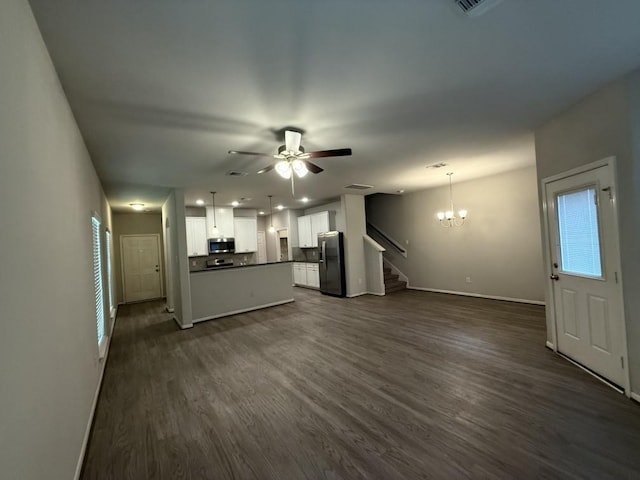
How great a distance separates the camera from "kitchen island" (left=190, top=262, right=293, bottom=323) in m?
5.57

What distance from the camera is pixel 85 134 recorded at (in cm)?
278

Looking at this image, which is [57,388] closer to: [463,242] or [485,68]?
[485,68]

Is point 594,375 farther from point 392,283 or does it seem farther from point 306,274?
point 306,274

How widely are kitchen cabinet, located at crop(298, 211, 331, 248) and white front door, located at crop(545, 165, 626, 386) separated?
17.3ft

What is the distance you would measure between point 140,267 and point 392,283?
7.60 meters

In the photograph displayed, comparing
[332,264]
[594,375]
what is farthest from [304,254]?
[594,375]

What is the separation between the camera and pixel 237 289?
6.06 meters

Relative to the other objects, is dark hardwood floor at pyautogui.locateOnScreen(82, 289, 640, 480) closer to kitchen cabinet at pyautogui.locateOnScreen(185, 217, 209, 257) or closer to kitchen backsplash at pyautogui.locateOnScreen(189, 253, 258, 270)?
kitchen cabinet at pyautogui.locateOnScreen(185, 217, 209, 257)

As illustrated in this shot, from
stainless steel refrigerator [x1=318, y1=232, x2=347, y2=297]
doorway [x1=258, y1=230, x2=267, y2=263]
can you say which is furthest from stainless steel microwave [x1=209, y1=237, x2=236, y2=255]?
stainless steel refrigerator [x1=318, y1=232, x2=347, y2=297]

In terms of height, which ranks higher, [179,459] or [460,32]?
[460,32]

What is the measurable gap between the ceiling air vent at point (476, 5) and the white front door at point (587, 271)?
209cm

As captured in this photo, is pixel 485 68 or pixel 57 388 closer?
pixel 57 388

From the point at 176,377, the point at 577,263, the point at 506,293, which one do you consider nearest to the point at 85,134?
the point at 176,377

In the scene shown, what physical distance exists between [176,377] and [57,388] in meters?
1.85
